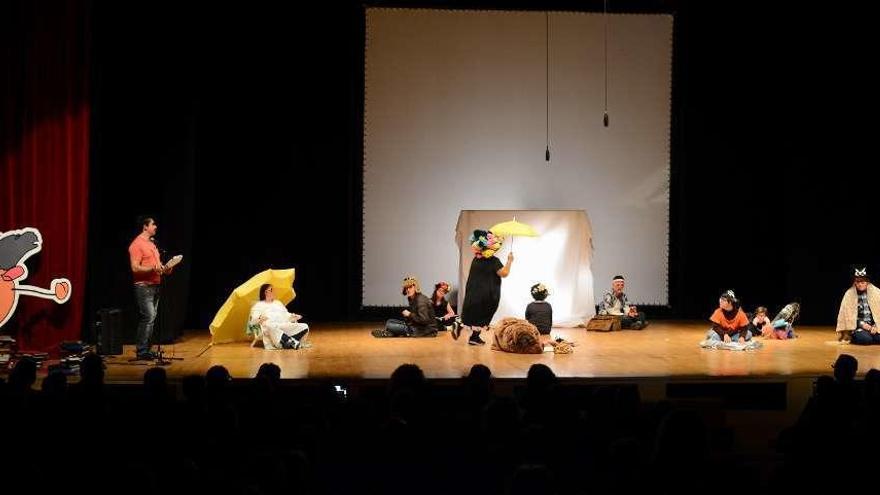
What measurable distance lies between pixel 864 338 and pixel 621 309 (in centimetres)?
278

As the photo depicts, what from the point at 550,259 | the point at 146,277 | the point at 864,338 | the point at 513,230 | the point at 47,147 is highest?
the point at 47,147

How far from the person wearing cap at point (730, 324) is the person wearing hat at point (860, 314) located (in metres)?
1.28

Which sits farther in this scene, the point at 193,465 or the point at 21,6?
the point at 21,6

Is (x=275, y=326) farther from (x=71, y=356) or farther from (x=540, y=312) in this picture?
(x=540, y=312)

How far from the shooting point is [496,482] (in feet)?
12.8

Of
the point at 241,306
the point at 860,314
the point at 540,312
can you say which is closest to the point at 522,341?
the point at 540,312

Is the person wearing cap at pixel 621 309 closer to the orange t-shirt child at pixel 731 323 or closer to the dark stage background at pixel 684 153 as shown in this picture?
the dark stage background at pixel 684 153

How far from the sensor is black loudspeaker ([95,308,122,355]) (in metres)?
9.17

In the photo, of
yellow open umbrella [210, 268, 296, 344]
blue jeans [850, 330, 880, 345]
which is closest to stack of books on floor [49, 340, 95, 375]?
yellow open umbrella [210, 268, 296, 344]

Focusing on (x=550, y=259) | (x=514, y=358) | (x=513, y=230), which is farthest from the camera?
(x=550, y=259)

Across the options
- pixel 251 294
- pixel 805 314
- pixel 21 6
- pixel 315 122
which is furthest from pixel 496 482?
pixel 805 314

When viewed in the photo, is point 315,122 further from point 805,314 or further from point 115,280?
point 805,314

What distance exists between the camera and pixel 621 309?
12141mm

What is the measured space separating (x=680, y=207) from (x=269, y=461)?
10.3 meters
